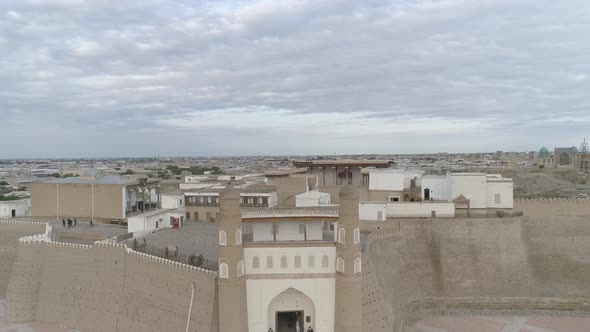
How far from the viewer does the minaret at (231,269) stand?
16.3 meters

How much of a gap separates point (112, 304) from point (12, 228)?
374 inches

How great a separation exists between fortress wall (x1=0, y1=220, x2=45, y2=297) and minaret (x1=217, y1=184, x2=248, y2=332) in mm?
13591

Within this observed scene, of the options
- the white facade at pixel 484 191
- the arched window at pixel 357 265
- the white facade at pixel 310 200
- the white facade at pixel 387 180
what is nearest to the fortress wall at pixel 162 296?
the arched window at pixel 357 265

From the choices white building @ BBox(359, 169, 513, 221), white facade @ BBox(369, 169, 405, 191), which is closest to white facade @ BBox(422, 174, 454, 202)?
white building @ BBox(359, 169, 513, 221)

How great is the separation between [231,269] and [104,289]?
24.3ft

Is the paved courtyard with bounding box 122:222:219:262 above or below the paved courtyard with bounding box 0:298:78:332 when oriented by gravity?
above

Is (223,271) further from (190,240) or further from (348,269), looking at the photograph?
(190,240)

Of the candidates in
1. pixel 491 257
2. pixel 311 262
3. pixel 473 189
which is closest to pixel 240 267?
pixel 311 262

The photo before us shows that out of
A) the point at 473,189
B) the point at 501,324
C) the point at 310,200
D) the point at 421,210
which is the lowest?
the point at 501,324

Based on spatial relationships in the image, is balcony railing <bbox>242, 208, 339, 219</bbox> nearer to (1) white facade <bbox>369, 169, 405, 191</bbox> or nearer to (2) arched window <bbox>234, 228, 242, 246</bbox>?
(2) arched window <bbox>234, 228, 242, 246</bbox>

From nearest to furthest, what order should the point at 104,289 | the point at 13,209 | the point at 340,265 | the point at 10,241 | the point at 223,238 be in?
the point at 223,238, the point at 340,265, the point at 104,289, the point at 10,241, the point at 13,209

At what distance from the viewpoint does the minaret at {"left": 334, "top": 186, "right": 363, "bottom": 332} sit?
16.7m

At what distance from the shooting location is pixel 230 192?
1667 centimetres

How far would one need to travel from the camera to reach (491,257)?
81.6ft
